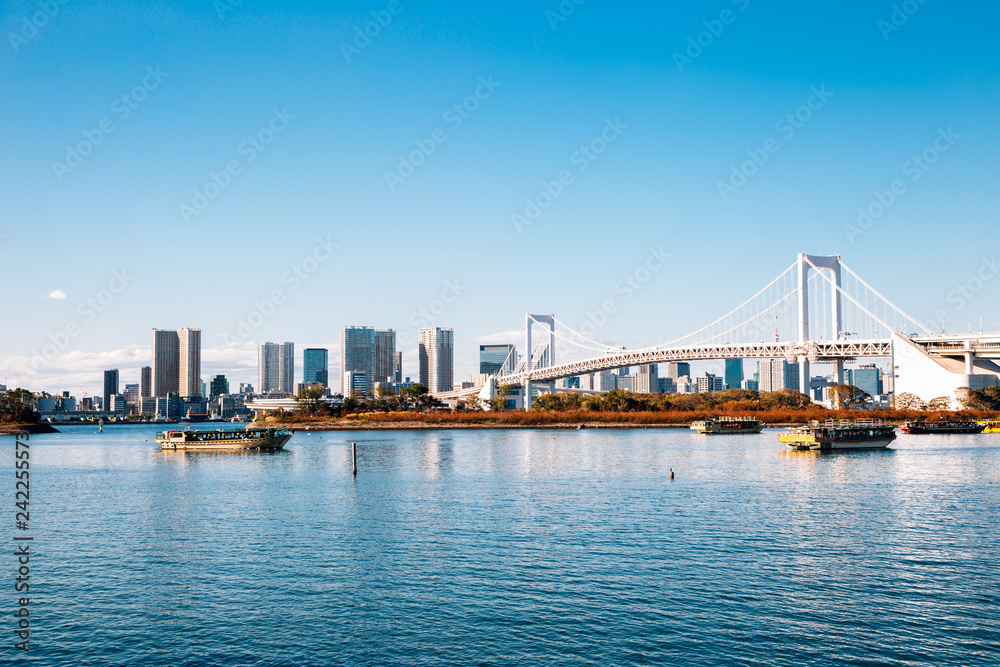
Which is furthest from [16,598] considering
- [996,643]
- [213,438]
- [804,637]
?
[213,438]

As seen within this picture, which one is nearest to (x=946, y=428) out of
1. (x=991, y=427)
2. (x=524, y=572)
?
(x=991, y=427)

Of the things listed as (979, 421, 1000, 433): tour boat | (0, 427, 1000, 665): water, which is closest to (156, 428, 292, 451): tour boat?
(0, 427, 1000, 665): water

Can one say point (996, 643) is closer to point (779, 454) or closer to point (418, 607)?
point (418, 607)

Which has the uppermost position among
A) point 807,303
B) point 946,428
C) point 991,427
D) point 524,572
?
point 807,303

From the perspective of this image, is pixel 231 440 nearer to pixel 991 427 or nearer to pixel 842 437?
pixel 842 437

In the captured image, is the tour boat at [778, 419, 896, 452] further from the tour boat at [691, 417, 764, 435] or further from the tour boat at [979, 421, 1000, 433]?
the tour boat at [979, 421, 1000, 433]
